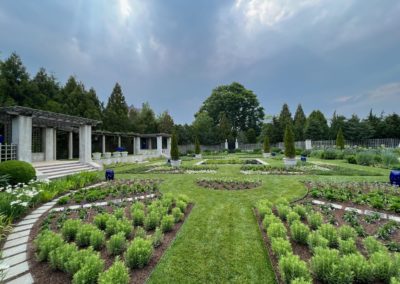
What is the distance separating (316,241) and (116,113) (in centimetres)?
2749

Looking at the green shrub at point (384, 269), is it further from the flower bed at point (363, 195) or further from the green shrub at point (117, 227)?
the green shrub at point (117, 227)

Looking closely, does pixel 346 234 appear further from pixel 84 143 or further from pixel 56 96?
pixel 56 96

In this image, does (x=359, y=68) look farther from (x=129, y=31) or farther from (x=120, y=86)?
(x=120, y=86)

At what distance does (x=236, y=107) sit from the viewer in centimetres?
4219

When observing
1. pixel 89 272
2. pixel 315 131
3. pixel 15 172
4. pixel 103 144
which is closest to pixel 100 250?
pixel 89 272

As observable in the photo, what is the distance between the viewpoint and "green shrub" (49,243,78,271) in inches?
97.3

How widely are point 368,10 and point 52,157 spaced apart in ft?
80.6

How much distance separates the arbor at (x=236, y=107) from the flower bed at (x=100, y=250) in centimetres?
3868

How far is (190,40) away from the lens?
16.7 meters

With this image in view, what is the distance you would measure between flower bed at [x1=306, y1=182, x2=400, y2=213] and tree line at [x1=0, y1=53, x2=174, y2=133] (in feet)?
72.6

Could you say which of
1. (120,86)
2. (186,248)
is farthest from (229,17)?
(120,86)

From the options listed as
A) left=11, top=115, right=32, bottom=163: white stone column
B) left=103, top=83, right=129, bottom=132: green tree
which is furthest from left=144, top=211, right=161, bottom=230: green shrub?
left=103, top=83, right=129, bottom=132: green tree

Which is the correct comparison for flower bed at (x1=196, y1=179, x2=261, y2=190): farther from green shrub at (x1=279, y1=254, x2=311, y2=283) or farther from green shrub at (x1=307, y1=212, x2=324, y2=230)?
green shrub at (x1=279, y1=254, x2=311, y2=283)

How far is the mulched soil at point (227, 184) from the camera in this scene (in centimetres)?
690
